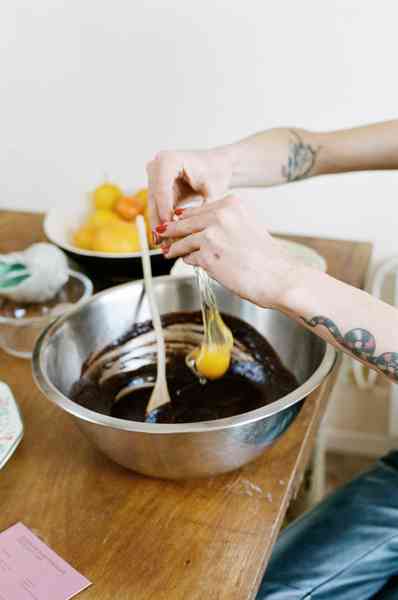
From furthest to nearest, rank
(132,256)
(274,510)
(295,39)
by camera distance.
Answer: (295,39) → (132,256) → (274,510)

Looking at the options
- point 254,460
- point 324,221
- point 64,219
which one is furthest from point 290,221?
point 254,460

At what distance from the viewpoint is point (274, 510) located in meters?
0.74

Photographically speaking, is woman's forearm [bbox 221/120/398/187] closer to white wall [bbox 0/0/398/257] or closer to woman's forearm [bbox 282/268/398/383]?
white wall [bbox 0/0/398/257]

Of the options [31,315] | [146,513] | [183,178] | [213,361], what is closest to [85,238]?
[31,315]

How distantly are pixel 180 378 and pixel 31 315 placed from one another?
0.31 meters

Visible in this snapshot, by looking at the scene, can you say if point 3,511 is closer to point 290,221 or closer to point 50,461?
point 50,461

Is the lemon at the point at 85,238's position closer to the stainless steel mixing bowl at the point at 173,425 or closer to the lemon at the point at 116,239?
the lemon at the point at 116,239

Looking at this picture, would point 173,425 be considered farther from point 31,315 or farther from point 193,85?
point 193,85

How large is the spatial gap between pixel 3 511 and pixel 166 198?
1.32ft

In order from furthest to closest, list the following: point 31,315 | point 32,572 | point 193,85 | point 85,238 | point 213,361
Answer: point 193,85 → point 85,238 → point 31,315 → point 213,361 → point 32,572

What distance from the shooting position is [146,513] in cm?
74

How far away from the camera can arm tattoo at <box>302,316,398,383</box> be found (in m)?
0.70

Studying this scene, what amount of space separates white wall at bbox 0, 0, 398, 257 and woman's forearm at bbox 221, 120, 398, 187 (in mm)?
215

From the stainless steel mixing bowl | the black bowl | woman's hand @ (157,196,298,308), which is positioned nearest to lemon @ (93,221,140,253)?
the black bowl
